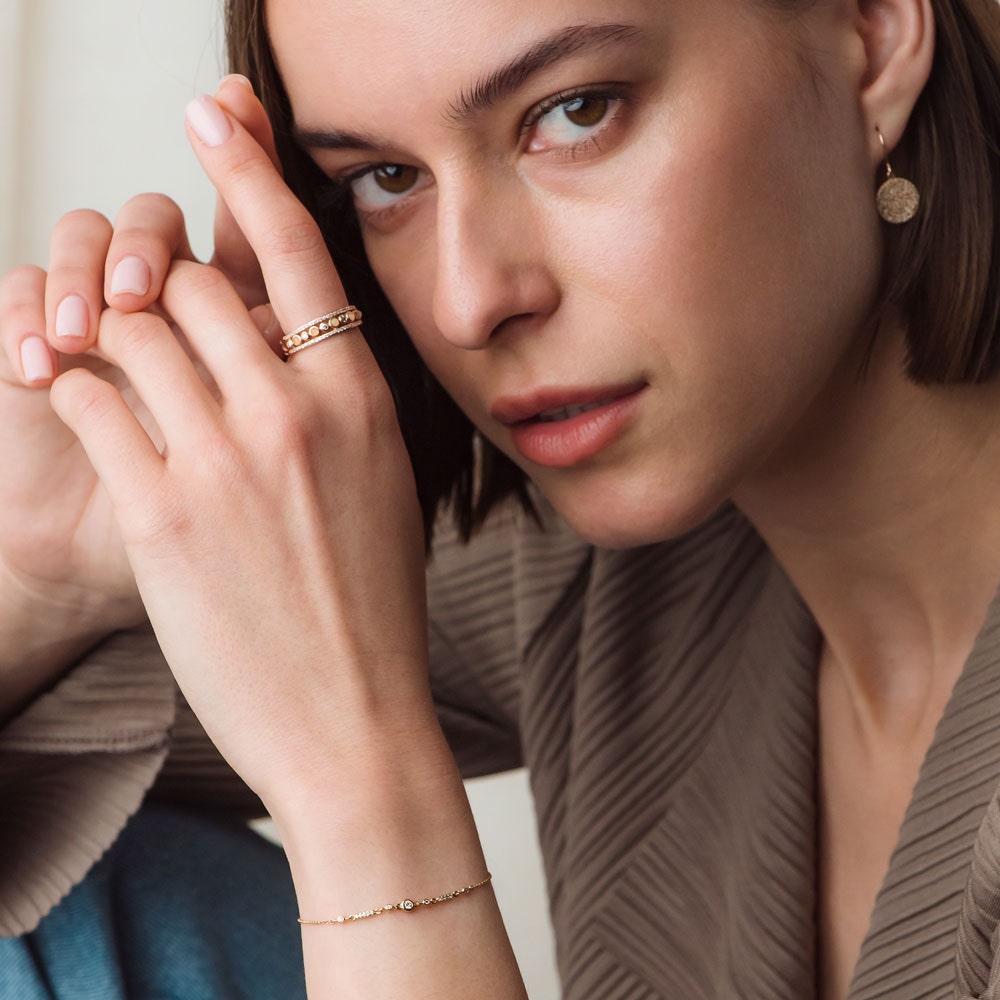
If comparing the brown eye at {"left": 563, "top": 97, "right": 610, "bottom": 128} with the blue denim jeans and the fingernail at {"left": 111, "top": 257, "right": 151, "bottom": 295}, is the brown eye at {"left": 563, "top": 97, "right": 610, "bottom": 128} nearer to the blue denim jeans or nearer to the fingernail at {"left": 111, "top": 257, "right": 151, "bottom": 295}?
the fingernail at {"left": 111, "top": 257, "right": 151, "bottom": 295}

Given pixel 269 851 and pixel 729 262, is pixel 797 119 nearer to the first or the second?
pixel 729 262

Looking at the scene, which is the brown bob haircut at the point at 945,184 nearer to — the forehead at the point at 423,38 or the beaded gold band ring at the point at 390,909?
the forehead at the point at 423,38

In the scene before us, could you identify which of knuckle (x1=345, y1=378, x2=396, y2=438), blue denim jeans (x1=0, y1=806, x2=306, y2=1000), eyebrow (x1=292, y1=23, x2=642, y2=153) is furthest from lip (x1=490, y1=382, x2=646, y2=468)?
blue denim jeans (x1=0, y1=806, x2=306, y2=1000)

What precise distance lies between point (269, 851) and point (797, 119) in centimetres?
79

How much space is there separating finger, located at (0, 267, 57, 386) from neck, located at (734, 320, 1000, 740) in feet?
2.10

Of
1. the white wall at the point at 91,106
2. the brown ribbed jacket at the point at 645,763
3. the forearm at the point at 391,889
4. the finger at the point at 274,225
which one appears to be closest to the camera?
the forearm at the point at 391,889

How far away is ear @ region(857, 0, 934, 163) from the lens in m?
0.99

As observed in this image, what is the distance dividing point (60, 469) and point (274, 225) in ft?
1.06

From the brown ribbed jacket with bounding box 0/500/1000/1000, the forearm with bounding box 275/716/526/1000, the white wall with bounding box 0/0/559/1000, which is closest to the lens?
the forearm with bounding box 275/716/526/1000

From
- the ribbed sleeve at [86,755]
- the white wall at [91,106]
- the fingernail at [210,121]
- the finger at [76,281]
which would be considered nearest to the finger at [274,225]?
the fingernail at [210,121]

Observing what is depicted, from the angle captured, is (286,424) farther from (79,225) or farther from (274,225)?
(79,225)

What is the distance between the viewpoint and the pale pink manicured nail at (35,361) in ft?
3.28

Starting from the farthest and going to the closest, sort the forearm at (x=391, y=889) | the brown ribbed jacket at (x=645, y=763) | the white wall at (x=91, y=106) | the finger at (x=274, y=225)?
1. the white wall at (x=91, y=106)
2. the brown ribbed jacket at (x=645, y=763)
3. the finger at (x=274, y=225)
4. the forearm at (x=391, y=889)

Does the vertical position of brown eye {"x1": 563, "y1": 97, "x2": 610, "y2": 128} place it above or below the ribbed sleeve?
above
